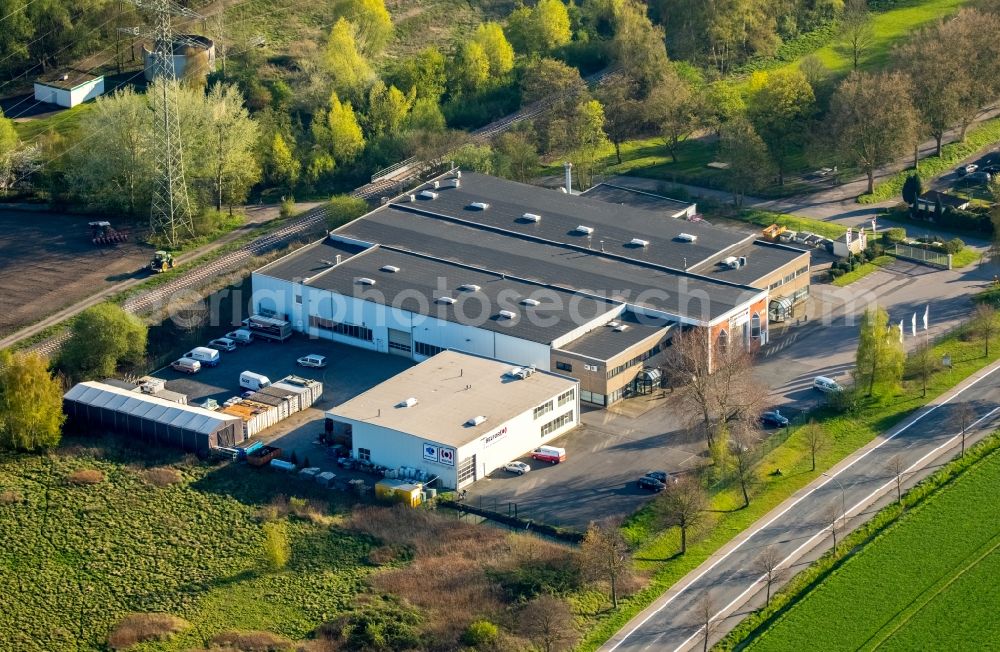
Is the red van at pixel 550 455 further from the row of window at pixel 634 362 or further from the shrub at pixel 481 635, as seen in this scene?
the shrub at pixel 481 635

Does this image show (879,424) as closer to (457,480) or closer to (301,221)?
(457,480)

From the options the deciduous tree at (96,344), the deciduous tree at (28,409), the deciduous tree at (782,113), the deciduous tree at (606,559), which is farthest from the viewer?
the deciduous tree at (782,113)

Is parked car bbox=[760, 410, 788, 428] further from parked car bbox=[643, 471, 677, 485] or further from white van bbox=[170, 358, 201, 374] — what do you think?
white van bbox=[170, 358, 201, 374]

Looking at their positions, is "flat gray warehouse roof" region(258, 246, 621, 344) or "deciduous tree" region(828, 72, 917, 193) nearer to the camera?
"flat gray warehouse roof" region(258, 246, 621, 344)

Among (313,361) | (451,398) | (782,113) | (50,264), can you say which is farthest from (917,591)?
(50,264)

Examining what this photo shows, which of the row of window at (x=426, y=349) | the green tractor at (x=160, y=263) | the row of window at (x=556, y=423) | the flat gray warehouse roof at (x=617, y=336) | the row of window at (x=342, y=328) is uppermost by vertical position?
the green tractor at (x=160, y=263)

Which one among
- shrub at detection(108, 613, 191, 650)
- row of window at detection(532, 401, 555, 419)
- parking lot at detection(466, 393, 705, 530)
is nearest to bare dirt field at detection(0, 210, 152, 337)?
shrub at detection(108, 613, 191, 650)

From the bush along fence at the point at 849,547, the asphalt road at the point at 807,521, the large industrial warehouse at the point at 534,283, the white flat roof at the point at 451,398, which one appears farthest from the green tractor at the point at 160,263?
the bush along fence at the point at 849,547
